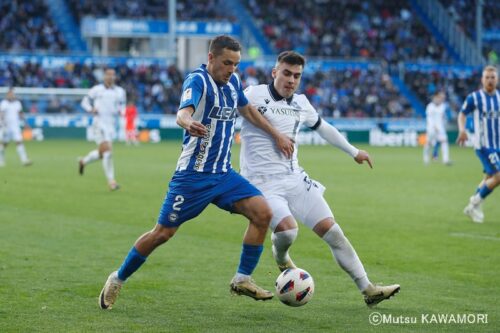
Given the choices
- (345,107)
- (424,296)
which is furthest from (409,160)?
(424,296)

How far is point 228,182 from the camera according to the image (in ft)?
27.4

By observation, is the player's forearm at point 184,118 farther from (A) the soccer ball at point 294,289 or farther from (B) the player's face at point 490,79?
(B) the player's face at point 490,79

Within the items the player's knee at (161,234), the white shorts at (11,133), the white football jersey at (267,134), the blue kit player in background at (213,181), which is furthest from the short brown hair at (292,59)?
the white shorts at (11,133)

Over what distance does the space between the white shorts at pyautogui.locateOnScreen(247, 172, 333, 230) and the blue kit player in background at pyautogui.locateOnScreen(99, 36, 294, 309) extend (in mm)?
359

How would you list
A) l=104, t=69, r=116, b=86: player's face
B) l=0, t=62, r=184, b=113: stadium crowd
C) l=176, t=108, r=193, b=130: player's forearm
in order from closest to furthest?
1. l=176, t=108, r=193, b=130: player's forearm
2. l=104, t=69, r=116, b=86: player's face
3. l=0, t=62, r=184, b=113: stadium crowd

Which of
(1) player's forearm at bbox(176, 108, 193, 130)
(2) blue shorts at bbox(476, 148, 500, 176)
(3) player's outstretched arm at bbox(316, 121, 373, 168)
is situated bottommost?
(2) blue shorts at bbox(476, 148, 500, 176)

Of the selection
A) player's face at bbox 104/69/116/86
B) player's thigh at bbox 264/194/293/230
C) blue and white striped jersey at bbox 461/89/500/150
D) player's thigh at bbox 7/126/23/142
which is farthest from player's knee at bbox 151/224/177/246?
player's thigh at bbox 7/126/23/142

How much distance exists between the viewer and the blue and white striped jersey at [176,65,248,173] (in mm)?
8156

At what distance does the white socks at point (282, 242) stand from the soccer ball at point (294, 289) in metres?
0.42

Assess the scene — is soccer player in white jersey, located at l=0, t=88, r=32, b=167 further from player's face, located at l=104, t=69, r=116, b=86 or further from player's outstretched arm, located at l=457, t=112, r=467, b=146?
player's outstretched arm, located at l=457, t=112, r=467, b=146

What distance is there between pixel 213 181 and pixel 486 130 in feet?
28.0

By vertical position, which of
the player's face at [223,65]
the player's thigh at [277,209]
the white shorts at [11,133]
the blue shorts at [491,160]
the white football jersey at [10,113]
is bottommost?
the white shorts at [11,133]

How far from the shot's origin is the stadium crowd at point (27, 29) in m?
48.8

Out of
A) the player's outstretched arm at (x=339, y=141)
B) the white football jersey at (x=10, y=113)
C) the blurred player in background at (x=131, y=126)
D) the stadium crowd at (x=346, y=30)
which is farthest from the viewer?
the stadium crowd at (x=346, y=30)
